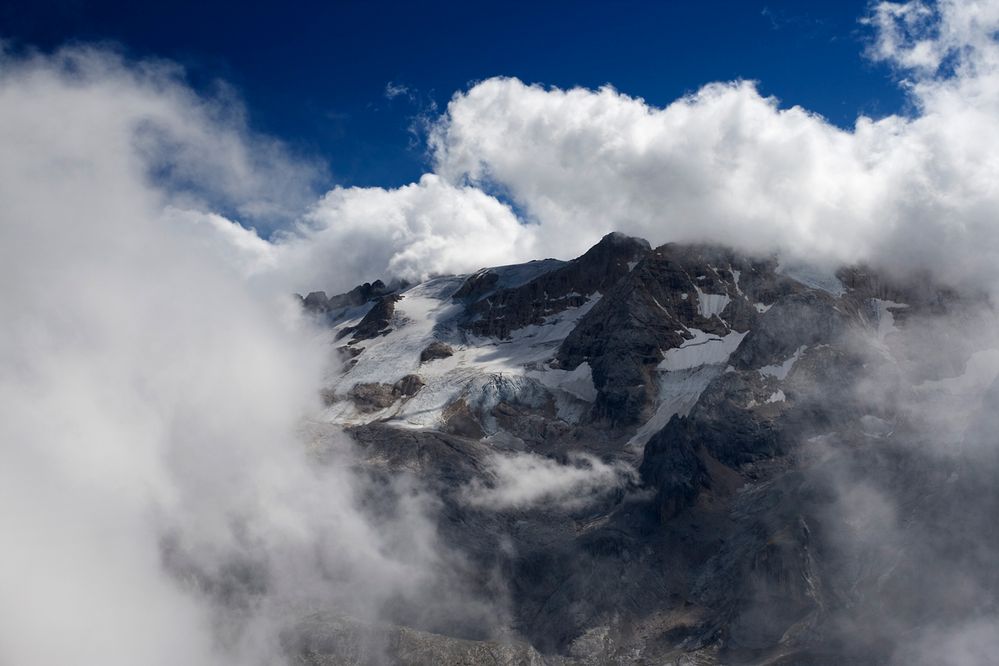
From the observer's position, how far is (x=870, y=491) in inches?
7726

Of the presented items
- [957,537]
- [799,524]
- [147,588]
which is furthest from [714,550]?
[147,588]

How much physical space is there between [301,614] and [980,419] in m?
128

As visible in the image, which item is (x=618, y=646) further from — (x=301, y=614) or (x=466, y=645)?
(x=301, y=614)

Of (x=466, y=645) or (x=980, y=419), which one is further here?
(x=980, y=419)

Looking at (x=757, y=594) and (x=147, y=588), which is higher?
(x=147, y=588)

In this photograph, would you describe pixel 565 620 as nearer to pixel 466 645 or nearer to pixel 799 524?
pixel 466 645

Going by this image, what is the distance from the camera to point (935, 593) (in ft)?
534

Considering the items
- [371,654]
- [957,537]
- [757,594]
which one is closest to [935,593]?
[957,537]

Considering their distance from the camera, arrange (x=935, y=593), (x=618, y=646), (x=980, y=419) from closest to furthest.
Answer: (x=935, y=593) → (x=618, y=646) → (x=980, y=419)

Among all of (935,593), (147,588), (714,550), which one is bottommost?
(935,593)

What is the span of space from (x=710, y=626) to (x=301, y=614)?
235 feet

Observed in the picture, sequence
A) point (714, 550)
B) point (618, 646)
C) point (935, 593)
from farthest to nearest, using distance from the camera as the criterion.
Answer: point (714, 550), point (618, 646), point (935, 593)

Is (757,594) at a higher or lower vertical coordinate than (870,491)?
lower

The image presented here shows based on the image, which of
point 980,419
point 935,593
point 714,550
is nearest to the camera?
point 935,593
